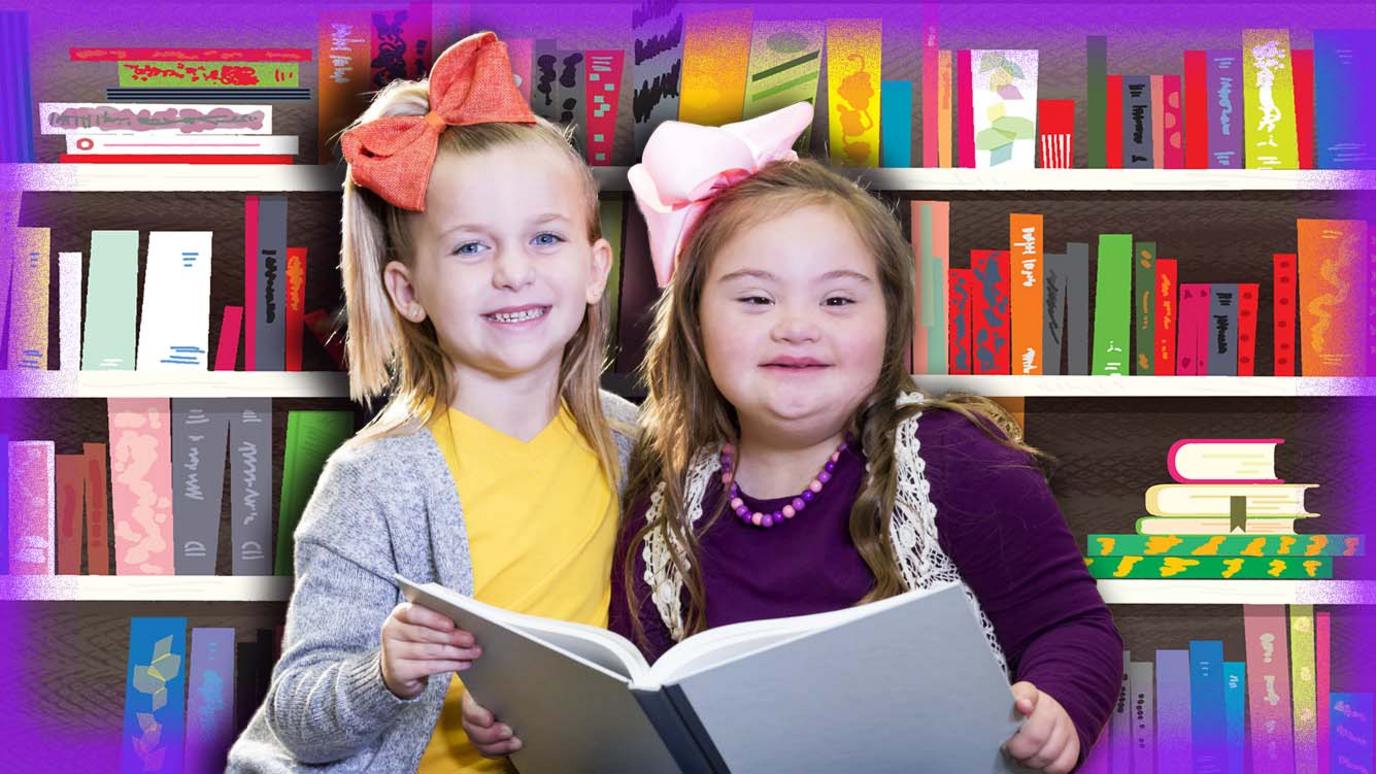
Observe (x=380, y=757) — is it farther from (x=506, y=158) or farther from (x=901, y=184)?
(x=901, y=184)

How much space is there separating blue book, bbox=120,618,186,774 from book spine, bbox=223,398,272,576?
0.18m

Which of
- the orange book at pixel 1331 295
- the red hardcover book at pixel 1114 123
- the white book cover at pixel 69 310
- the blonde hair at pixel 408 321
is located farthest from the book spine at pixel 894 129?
the white book cover at pixel 69 310

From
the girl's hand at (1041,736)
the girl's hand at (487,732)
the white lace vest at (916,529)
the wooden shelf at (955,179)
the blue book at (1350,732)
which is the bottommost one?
the blue book at (1350,732)

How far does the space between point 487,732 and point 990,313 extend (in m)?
1.38

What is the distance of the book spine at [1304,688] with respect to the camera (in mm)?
2432

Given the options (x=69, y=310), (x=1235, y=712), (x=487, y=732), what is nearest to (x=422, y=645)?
(x=487, y=732)

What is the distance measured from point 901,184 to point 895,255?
0.94 metres

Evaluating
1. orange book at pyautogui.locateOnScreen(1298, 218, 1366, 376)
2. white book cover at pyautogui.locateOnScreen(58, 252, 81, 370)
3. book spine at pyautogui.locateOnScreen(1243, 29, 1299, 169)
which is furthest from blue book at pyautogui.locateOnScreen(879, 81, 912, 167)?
white book cover at pyautogui.locateOnScreen(58, 252, 81, 370)

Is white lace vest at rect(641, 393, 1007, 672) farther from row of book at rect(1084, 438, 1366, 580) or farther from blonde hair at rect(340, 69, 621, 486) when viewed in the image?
row of book at rect(1084, 438, 1366, 580)

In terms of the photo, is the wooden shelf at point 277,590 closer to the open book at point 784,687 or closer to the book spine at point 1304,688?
the book spine at point 1304,688

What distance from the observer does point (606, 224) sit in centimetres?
235

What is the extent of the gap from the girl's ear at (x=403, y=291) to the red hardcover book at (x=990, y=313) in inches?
46.1

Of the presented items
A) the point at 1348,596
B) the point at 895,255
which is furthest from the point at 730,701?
the point at 1348,596

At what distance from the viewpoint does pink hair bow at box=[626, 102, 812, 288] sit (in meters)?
1.49
